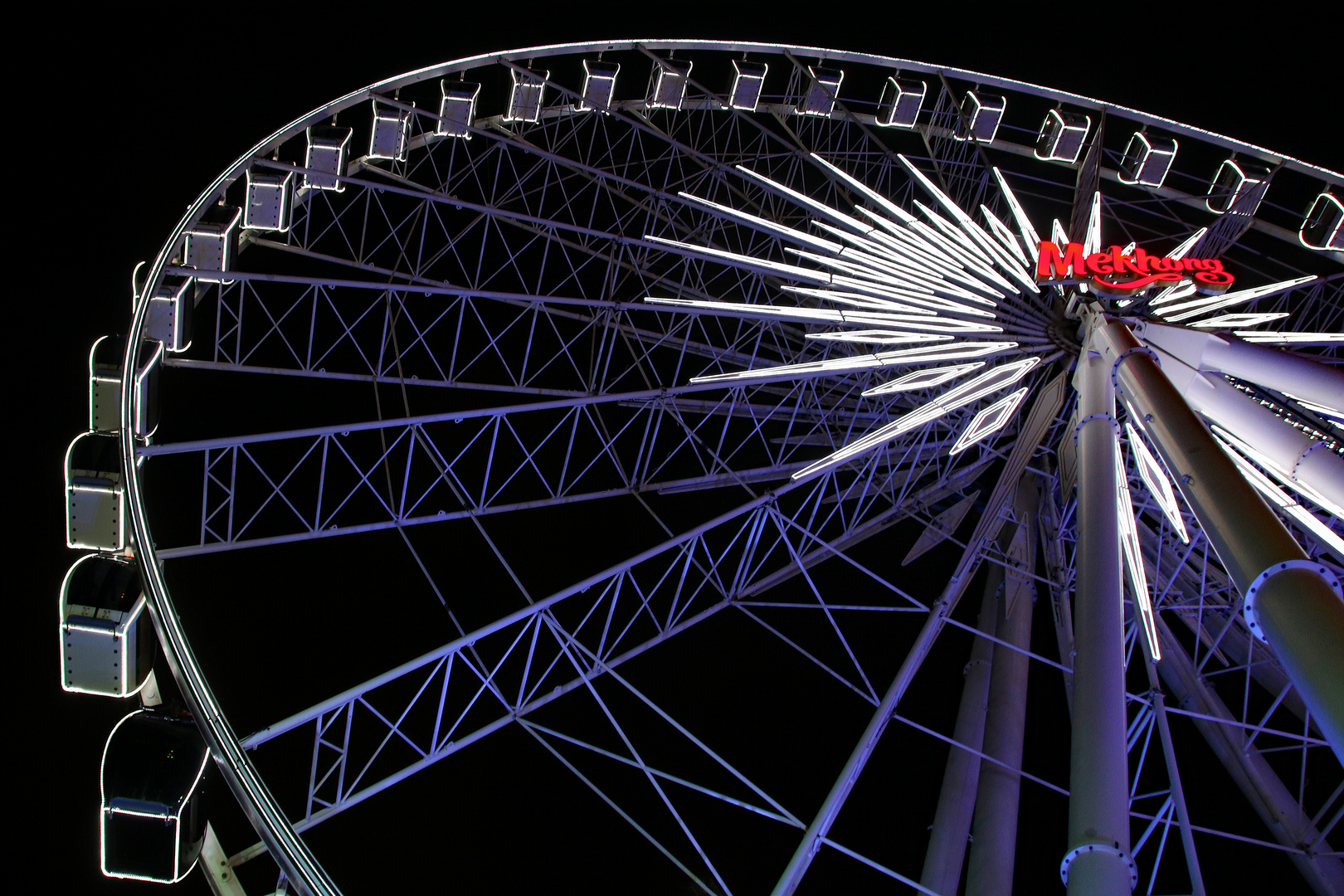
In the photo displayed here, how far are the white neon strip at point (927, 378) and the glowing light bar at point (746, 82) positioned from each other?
8131 mm

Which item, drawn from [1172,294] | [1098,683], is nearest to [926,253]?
[1172,294]

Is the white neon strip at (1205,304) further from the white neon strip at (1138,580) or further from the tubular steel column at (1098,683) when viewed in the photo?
the tubular steel column at (1098,683)

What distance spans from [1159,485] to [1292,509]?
2.19 metres

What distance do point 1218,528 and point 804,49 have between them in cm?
1529

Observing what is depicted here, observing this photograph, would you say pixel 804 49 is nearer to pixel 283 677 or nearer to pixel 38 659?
pixel 283 677

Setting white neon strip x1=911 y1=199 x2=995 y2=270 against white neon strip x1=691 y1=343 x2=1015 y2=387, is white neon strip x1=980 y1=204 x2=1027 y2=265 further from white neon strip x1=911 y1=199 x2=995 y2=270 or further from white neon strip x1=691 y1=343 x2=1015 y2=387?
white neon strip x1=691 y1=343 x2=1015 y2=387

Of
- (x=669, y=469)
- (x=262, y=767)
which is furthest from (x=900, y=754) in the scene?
(x=262, y=767)

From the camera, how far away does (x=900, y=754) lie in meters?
20.0

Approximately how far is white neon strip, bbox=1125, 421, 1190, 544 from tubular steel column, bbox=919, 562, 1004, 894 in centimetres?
387

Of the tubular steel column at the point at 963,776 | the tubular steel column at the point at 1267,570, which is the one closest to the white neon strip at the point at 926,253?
the tubular steel column at the point at 963,776

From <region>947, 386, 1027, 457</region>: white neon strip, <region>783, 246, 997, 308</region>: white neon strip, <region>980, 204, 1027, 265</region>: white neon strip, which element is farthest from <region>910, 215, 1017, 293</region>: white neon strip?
<region>947, 386, 1027, 457</region>: white neon strip

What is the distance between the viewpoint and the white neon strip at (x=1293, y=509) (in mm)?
10281

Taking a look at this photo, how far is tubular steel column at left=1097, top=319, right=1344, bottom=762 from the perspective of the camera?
205 inches

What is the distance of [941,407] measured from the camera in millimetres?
14062
